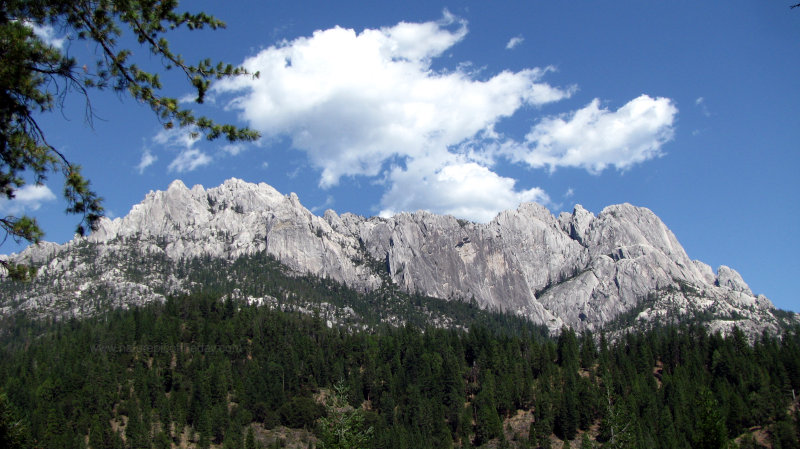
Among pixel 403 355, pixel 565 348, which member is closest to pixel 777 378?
pixel 565 348

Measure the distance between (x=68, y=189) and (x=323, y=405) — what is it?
117652 millimetres

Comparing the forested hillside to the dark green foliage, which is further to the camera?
the dark green foliage

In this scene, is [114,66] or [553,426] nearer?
[114,66]

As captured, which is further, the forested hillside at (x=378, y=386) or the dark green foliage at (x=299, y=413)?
the dark green foliage at (x=299, y=413)

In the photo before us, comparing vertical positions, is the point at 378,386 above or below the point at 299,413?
above

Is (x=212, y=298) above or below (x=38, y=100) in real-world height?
above

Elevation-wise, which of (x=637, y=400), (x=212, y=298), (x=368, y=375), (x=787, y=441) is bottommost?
(x=787, y=441)

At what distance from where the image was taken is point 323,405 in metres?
124

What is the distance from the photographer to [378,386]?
134 m

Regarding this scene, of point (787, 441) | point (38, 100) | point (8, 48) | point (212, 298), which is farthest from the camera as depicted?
point (212, 298)

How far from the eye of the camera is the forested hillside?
100 metres

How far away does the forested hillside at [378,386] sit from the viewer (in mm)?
100438

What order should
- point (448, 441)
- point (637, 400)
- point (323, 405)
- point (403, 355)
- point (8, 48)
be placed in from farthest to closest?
1. point (403, 355)
2. point (323, 405)
3. point (637, 400)
4. point (448, 441)
5. point (8, 48)

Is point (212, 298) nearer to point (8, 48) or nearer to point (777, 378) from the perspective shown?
point (777, 378)
